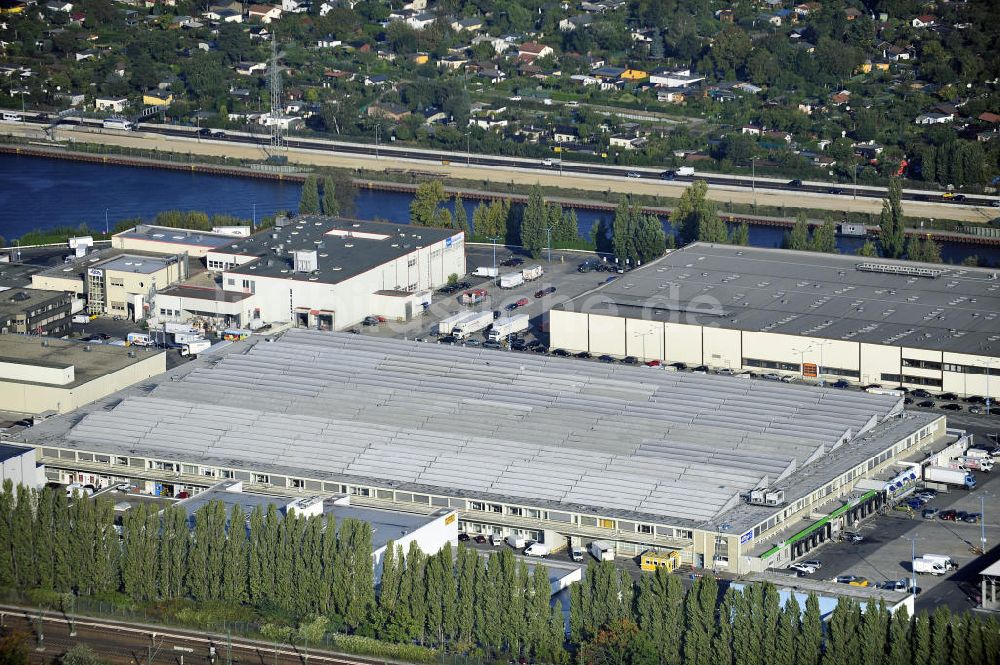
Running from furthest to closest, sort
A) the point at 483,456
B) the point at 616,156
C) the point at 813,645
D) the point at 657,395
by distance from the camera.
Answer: the point at 616,156 → the point at 657,395 → the point at 483,456 → the point at 813,645

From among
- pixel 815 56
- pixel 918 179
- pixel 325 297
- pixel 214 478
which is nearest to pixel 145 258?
pixel 325 297

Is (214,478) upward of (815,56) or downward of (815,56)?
downward

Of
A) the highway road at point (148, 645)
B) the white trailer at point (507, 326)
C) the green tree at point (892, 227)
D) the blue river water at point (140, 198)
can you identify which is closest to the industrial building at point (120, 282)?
the blue river water at point (140, 198)

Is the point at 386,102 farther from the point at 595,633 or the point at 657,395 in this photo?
the point at 595,633

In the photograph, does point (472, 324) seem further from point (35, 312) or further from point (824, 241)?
point (824, 241)

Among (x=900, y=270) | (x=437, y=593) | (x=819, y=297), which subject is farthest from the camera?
(x=900, y=270)

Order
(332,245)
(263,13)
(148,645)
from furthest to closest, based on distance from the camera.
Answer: (263,13), (332,245), (148,645)

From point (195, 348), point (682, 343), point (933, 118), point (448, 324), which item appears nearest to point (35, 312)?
point (195, 348)

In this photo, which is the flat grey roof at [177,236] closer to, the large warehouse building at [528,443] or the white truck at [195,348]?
the white truck at [195,348]
